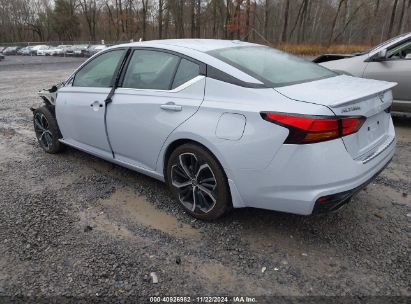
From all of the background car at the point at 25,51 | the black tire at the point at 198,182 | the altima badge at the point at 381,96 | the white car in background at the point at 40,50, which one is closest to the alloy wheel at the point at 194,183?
the black tire at the point at 198,182

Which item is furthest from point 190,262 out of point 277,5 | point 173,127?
point 277,5

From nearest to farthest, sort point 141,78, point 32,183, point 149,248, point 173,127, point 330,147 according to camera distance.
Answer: point 330,147
point 149,248
point 173,127
point 141,78
point 32,183

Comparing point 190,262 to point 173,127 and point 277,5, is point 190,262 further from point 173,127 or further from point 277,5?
point 277,5

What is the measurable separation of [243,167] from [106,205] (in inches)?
63.8

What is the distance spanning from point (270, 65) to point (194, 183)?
4.13ft

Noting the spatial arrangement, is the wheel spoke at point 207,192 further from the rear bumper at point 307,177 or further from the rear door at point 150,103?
the rear door at point 150,103

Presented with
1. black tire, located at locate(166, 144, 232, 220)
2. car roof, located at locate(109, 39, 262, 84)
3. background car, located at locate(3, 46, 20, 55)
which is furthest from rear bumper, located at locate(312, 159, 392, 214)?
background car, located at locate(3, 46, 20, 55)

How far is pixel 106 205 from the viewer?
3576 mm

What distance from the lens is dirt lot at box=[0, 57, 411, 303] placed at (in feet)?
7.99

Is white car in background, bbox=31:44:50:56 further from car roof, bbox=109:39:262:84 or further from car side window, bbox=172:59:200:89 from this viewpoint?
car side window, bbox=172:59:200:89

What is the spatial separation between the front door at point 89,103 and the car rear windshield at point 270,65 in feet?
4.18

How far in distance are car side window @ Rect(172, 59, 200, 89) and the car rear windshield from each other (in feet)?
0.64

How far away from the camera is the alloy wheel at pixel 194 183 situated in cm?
300

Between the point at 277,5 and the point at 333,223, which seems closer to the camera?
the point at 333,223
